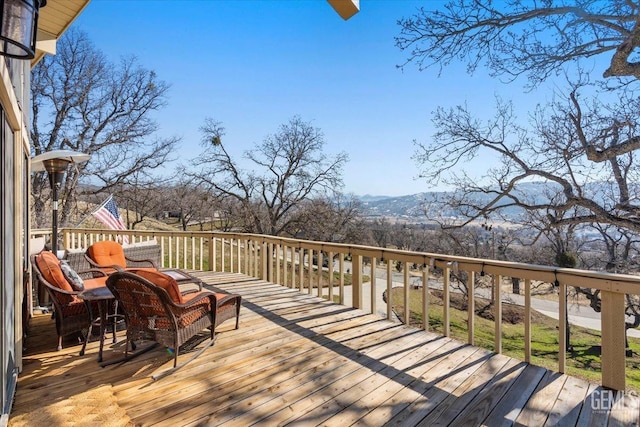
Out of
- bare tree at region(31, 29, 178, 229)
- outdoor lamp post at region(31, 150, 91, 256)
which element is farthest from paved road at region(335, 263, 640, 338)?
bare tree at region(31, 29, 178, 229)

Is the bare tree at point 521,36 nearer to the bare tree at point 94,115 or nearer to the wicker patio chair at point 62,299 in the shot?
the wicker patio chair at point 62,299

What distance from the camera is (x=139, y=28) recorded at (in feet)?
29.2

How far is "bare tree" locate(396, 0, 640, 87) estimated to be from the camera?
5648mm

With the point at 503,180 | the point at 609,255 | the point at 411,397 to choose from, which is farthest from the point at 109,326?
the point at 609,255

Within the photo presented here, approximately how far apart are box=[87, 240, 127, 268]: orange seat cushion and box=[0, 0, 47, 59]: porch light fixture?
4.17 meters

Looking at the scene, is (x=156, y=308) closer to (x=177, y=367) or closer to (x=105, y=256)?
(x=177, y=367)

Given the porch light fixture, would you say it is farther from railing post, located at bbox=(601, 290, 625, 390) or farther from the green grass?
the green grass

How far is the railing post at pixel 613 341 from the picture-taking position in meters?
2.42

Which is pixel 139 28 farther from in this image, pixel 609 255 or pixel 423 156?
pixel 609 255

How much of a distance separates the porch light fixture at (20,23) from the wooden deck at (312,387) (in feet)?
6.98

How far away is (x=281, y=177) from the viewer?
1642 centimetres

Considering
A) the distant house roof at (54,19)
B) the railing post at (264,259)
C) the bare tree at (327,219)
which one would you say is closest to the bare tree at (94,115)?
the bare tree at (327,219)

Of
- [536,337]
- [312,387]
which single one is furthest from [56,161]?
[536,337]

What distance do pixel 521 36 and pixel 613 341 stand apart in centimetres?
637
